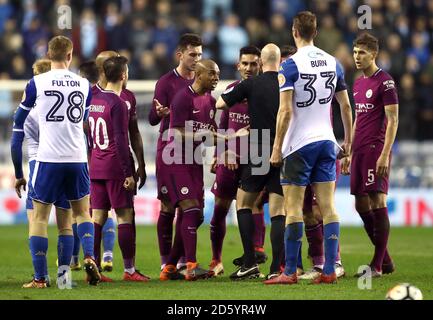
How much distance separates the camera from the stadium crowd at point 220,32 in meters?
22.9

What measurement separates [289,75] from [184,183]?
1.84m

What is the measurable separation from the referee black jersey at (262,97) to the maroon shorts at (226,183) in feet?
2.97

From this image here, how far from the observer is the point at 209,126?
1171 cm

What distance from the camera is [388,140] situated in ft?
38.2

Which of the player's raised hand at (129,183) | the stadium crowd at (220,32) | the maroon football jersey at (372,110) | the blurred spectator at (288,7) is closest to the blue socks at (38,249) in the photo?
the player's raised hand at (129,183)

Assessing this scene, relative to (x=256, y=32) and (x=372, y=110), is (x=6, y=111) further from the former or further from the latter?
(x=372, y=110)

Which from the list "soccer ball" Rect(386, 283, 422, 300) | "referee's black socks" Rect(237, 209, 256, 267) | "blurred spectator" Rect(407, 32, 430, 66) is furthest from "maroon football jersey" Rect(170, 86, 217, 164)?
"blurred spectator" Rect(407, 32, 430, 66)

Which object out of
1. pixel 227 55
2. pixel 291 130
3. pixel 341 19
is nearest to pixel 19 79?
pixel 227 55

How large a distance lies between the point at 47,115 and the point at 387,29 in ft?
49.7

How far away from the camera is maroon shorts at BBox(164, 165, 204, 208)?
37.8 ft

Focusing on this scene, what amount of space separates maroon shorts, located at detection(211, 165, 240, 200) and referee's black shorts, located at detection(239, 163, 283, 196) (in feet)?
1.63

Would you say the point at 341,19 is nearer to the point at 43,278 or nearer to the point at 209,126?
the point at 209,126

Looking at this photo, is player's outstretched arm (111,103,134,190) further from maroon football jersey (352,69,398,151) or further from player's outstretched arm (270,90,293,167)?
maroon football jersey (352,69,398,151)

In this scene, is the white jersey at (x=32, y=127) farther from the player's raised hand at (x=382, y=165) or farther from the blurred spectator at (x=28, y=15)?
the blurred spectator at (x=28, y=15)
